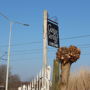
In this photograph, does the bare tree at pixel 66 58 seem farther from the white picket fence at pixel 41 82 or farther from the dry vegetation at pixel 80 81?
the white picket fence at pixel 41 82

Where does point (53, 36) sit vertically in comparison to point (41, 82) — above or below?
above

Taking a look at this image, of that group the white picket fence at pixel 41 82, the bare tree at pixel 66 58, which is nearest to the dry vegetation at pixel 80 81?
the bare tree at pixel 66 58

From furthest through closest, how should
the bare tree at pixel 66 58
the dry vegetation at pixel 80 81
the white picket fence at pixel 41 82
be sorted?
the white picket fence at pixel 41 82, the dry vegetation at pixel 80 81, the bare tree at pixel 66 58

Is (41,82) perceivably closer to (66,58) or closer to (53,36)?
(53,36)

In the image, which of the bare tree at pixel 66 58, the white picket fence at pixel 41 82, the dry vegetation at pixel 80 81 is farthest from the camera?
the white picket fence at pixel 41 82

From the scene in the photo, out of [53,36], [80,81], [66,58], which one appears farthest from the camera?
[53,36]

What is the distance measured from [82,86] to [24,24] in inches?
Result: 678

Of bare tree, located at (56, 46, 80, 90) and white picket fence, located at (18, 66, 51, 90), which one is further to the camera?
white picket fence, located at (18, 66, 51, 90)

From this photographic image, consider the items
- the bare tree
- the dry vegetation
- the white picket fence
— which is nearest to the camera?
the bare tree

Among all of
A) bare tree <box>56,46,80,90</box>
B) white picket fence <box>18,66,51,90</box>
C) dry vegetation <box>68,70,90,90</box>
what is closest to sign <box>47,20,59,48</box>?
white picket fence <box>18,66,51,90</box>

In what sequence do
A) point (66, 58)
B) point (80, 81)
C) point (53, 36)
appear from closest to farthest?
point (66, 58) < point (80, 81) < point (53, 36)

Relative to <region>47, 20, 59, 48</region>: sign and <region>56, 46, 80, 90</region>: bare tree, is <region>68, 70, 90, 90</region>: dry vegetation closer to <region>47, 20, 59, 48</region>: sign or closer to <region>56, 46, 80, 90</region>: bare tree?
<region>56, 46, 80, 90</region>: bare tree

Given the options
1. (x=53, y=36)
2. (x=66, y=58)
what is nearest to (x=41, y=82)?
(x=53, y=36)

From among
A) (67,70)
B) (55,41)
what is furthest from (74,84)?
(55,41)
